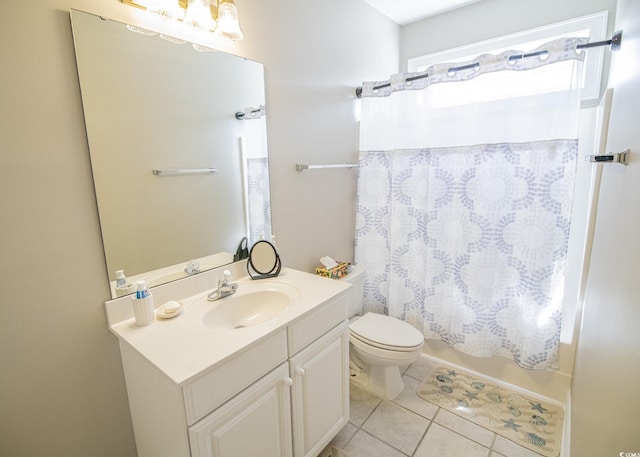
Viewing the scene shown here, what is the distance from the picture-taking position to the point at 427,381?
2.09 m

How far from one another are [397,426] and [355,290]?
81 centimetres

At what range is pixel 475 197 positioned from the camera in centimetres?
192

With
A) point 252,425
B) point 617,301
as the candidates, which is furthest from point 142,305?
point 617,301

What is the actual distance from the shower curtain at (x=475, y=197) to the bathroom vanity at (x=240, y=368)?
91cm

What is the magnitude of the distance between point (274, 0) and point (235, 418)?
1.92 m

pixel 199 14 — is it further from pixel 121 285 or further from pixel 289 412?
pixel 289 412

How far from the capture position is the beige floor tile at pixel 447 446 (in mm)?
1557

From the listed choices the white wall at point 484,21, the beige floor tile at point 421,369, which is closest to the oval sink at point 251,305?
the beige floor tile at point 421,369

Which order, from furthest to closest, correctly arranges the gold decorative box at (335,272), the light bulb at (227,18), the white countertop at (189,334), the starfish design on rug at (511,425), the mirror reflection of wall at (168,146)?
the gold decorative box at (335,272) → the starfish design on rug at (511,425) → the light bulb at (227,18) → the mirror reflection of wall at (168,146) → the white countertop at (189,334)

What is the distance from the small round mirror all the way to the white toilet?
0.59 meters

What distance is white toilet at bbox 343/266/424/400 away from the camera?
1.77m

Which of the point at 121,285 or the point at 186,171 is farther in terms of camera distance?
the point at 186,171

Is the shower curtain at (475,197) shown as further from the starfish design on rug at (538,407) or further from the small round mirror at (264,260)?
the small round mirror at (264,260)

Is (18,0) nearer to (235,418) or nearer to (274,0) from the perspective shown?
(274,0)
